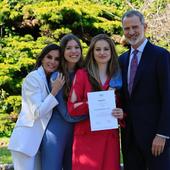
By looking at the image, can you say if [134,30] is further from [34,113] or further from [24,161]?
[24,161]

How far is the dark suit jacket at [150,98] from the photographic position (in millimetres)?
4074

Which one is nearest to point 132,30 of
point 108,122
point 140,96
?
point 140,96

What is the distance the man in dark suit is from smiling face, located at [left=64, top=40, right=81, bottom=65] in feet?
1.79

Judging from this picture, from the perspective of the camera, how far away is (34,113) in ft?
14.9

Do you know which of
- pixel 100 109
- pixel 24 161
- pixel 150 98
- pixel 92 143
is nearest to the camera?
pixel 150 98

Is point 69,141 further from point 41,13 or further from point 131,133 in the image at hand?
point 41,13

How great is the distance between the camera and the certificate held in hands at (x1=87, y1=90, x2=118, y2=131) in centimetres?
426

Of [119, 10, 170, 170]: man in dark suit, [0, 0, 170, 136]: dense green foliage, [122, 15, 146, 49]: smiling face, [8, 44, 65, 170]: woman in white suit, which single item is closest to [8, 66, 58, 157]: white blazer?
[8, 44, 65, 170]: woman in white suit

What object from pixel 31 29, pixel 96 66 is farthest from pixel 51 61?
pixel 31 29

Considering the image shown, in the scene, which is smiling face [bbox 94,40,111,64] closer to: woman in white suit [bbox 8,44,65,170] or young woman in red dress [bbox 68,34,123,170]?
young woman in red dress [bbox 68,34,123,170]

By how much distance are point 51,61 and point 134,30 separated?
0.96m

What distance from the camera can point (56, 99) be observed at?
4520mm

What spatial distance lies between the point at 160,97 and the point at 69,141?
113 cm

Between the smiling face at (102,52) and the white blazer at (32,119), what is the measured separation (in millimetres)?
634
